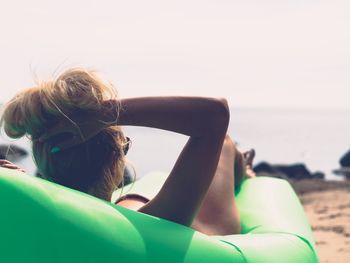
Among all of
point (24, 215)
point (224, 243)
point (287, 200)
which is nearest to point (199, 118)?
point (224, 243)

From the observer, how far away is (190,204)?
212cm

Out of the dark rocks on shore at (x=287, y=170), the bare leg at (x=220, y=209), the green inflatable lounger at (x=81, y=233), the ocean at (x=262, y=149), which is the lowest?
the ocean at (x=262, y=149)

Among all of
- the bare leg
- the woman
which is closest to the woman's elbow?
the woman

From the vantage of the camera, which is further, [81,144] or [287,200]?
[287,200]

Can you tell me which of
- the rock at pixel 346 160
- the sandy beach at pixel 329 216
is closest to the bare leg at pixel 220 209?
the sandy beach at pixel 329 216

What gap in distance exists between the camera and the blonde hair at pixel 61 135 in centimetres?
212

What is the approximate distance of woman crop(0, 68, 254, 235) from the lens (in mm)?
2096

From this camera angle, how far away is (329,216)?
21.5 feet

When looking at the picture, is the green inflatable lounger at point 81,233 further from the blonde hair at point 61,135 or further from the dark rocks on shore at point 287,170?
the dark rocks on shore at point 287,170

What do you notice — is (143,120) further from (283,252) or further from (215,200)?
(215,200)

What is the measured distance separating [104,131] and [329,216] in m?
4.73

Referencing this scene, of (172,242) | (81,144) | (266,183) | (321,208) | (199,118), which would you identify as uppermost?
(199,118)

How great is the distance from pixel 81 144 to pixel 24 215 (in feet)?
1.16

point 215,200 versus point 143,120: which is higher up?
point 143,120
